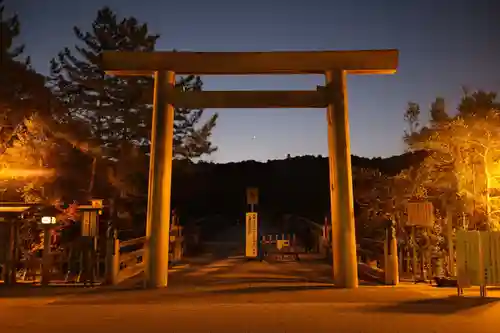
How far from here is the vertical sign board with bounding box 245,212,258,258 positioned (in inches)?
658

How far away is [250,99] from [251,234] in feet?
24.6

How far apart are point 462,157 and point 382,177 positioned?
3.25 meters

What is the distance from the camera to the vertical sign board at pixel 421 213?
11.4 metres

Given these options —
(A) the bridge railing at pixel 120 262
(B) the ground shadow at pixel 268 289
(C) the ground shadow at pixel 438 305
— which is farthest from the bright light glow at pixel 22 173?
(C) the ground shadow at pixel 438 305

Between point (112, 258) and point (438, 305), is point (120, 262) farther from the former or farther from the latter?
point (438, 305)

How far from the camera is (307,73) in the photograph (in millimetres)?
10883

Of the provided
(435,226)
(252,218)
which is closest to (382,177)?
(435,226)

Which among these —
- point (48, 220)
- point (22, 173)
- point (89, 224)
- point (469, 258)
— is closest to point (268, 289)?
point (469, 258)

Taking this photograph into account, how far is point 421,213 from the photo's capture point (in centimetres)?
1145

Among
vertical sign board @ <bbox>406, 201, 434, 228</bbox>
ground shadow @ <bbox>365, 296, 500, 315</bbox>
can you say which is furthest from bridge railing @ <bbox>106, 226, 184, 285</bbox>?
vertical sign board @ <bbox>406, 201, 434, 228</bbox>

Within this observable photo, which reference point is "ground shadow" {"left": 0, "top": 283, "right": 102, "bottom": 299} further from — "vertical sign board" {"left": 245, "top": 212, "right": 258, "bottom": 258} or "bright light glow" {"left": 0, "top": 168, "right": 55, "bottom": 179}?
"vertical sign board" {"left": 245, "top": 212, "right": 258, "bottom": 258}

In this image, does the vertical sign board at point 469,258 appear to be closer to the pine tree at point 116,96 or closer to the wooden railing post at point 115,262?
the wooden railing post at point 115,262

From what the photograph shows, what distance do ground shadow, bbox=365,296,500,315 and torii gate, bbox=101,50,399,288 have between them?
1.97m

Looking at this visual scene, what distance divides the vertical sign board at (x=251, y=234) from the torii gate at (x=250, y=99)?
643 cm
